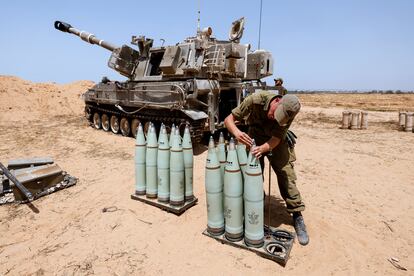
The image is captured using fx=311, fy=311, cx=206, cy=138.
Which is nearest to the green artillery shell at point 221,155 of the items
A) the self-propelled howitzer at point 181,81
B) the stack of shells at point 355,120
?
the self-propelled howitzer at point 181,81

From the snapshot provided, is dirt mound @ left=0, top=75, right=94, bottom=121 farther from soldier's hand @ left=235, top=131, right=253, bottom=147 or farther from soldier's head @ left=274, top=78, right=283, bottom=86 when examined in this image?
soldier's hand @ left=235, top=131, right=253, bottom=147

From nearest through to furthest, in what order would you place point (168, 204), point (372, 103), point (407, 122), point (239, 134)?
point (239, 134), point (168, 204), point (407, 122), point (372, 103)

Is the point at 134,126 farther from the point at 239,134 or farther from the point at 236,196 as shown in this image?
the point at 236,196

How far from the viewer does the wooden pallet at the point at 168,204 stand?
14.8ft

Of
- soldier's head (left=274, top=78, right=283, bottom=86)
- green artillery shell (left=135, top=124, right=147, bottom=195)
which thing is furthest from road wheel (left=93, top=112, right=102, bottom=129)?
green artillery shell (left=135, top=124, right=147, bottom=195)

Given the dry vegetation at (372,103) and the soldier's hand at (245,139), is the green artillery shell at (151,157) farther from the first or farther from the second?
the dry vegetation at (372,103)

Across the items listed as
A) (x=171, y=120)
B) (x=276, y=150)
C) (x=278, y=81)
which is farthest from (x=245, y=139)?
(x=278, y=81)

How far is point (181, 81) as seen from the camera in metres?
8.94

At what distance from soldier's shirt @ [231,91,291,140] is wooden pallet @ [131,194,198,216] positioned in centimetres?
150

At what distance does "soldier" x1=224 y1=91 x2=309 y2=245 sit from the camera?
12.4ft

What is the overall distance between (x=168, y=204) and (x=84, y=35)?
35.4 feet

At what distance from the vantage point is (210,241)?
12.5 ft

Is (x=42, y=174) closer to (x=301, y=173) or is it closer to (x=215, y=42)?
(x=301, y=173)

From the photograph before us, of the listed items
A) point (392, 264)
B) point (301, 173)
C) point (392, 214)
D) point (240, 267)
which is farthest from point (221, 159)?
point (301, 173)
